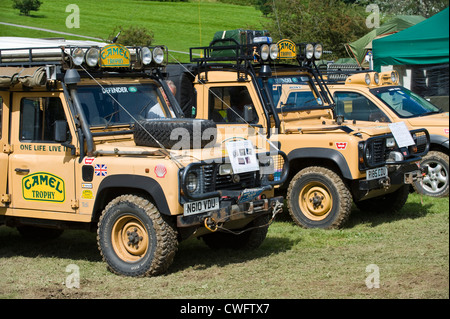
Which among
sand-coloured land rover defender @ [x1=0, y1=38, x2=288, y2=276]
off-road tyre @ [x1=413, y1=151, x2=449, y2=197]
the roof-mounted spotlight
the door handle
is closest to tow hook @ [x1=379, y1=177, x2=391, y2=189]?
sand-coloured land rover defender @ [x1=0, y1=38, x2=288, y2=276]

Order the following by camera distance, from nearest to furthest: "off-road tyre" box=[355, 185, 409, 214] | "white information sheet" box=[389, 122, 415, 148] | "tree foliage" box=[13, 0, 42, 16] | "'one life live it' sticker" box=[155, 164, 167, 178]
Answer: "'one life live it' sticker" box=[155, 164, 167, 178] < "white information sheet" box=[389, 122, 415, 148] < "off-road tyre" box=[355, 185, 409, 214] < "tree foliage" box=[13, 0, 42, 16]

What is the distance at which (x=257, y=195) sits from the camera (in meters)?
7.29

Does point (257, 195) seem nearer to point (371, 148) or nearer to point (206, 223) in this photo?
point (206, 223)

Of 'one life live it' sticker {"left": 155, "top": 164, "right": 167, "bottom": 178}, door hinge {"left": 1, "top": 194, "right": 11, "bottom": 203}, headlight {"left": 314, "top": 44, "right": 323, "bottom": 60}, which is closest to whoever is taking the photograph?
'one life live it' sticker {"left": 155, "top": 164, "right": 167, "bottom": 178}

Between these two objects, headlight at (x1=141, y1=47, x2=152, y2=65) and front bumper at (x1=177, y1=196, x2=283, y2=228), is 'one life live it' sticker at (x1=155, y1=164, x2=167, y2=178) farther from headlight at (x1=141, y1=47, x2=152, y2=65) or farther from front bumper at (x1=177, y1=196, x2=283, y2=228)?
headlight at (x1=141, y1=47, x2=152, y2=65)

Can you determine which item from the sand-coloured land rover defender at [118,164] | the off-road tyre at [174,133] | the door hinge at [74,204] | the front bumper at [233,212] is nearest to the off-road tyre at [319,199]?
the sand-coloured land rover defender at [118,164]

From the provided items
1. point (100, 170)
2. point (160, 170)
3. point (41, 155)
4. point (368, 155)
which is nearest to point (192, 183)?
point (160, 170)

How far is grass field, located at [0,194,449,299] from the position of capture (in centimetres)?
634

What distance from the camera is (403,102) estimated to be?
11.8 meters

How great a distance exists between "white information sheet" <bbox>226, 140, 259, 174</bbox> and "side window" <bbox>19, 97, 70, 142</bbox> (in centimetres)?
190

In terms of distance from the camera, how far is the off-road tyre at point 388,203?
10289mm

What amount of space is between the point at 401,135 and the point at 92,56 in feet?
14.3

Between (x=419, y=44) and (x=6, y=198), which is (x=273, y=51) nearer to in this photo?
(x=419, y=44)

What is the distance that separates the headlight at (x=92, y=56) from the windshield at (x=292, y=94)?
310 cm
